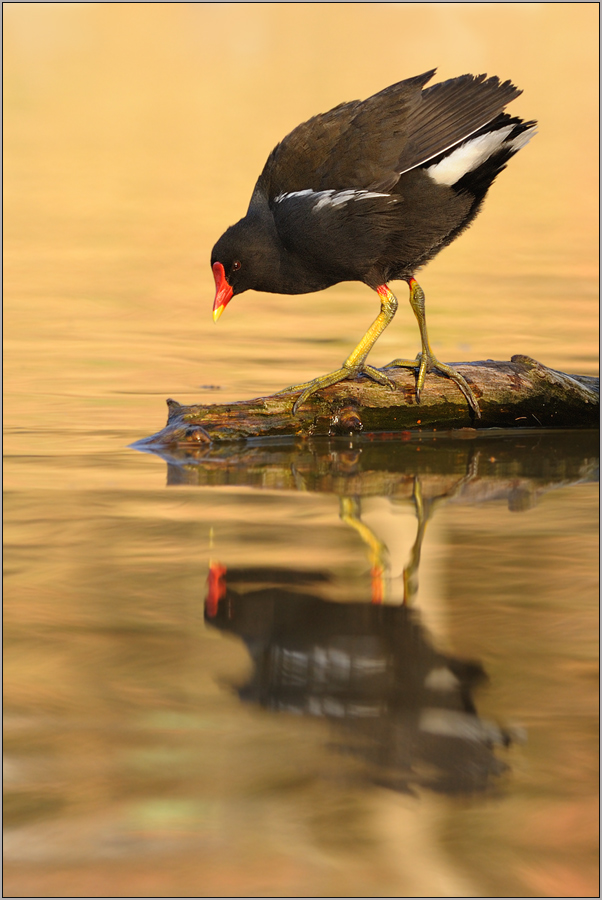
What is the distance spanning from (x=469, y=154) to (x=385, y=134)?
42 cm

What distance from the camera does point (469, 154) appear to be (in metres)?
5.20

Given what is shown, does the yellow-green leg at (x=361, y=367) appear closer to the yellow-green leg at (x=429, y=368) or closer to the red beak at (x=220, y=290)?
the yellow-green leg at (x=429, y=368)

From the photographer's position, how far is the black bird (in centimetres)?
516

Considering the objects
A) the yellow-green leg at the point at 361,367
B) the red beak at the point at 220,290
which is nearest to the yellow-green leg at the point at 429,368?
the yellow-green leg at the point at 361,367

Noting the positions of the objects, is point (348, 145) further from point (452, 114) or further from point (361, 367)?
point (361, 367)

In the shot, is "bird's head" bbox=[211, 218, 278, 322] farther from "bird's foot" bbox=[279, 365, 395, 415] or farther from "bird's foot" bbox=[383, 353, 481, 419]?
"bird's foot" bbox=[383, 353, 481, 419]

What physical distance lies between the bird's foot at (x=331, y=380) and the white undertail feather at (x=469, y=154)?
0.99 m

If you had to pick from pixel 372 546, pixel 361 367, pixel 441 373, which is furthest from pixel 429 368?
pixel 372 546

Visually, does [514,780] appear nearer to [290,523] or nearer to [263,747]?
[263,747]

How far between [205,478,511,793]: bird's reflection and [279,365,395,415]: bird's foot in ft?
6.48

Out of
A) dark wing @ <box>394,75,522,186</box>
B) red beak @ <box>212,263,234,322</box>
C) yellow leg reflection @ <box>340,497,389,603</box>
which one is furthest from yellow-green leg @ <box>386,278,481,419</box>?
yellow leg reflection @ <box>340,497,389,603</box>

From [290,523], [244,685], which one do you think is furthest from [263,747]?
[290,523]

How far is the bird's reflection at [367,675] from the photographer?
2312 millimetres

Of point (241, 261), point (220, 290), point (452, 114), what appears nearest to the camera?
point (452, 114)
